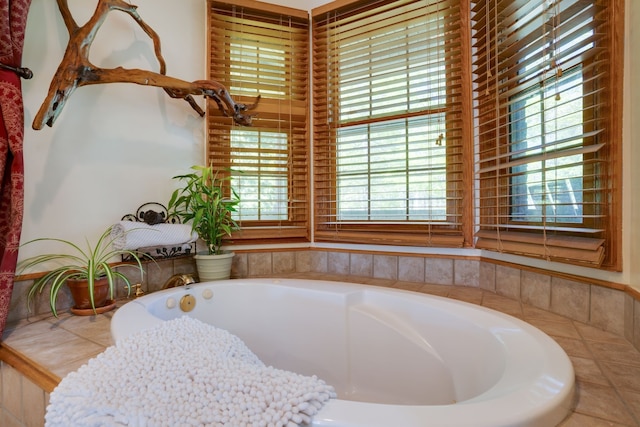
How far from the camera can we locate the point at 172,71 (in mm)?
1841

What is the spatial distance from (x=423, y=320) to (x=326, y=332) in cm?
45

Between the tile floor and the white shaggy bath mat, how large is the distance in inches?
9.0

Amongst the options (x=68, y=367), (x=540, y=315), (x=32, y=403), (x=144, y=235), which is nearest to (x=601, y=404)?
(x=540, y=315)

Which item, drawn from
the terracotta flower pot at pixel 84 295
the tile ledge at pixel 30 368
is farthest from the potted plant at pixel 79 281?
the tile ledge at pixel 30 368

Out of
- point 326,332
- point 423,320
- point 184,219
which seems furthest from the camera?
point 184,219

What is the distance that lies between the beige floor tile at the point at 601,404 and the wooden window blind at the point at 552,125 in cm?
49

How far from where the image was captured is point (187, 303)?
151 cm

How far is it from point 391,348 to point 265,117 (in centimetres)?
150

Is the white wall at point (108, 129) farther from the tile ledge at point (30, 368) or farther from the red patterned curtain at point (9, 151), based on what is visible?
the tile ledge at point (30, 368)

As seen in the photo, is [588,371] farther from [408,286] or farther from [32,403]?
[32,403]

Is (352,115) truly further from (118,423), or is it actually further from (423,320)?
(118,423)

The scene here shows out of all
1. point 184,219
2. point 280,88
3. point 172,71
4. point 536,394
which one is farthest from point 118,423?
point 280,88

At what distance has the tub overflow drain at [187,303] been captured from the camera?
1.50 m

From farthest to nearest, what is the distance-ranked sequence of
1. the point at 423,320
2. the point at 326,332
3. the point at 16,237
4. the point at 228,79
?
1. the point at 228,79
2. the point at 326,332
3. the point at 423,320
4. the point at 16,237
